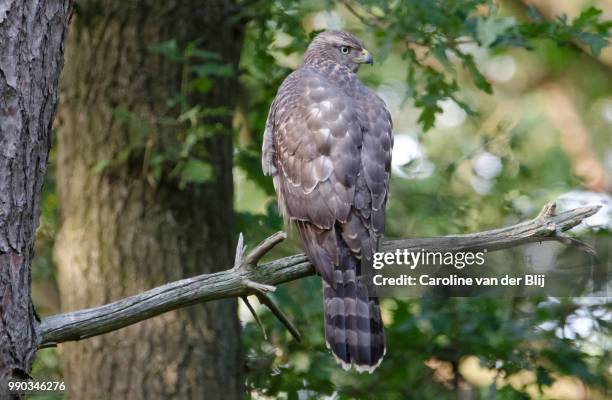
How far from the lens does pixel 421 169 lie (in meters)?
7.36

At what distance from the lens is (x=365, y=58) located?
18.4 feet

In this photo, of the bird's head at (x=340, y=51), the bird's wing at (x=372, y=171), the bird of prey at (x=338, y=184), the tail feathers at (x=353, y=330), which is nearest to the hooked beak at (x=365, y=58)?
the bird's head at (x=340, y=51)

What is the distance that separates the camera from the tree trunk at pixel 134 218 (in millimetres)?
5559

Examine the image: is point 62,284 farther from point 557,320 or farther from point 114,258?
point 557,320

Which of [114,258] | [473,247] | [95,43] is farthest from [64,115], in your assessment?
[473,247]

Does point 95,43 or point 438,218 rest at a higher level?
point 95,43

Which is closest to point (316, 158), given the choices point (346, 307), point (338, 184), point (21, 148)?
point (338, 184)

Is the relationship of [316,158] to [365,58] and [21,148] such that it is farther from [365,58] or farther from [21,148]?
[21,148]

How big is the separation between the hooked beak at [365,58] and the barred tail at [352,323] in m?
1.68

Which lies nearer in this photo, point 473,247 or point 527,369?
point 473,247

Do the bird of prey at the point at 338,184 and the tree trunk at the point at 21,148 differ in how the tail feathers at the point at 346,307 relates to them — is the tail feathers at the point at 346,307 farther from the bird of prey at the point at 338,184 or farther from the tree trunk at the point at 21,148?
the tree trunk at the point at 21,148

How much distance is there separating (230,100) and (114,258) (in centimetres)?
137

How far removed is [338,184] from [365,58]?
1378mm

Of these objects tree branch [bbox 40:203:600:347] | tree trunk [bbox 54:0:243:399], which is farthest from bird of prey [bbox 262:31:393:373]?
tree trunk [bbox 54:0:243:399]
